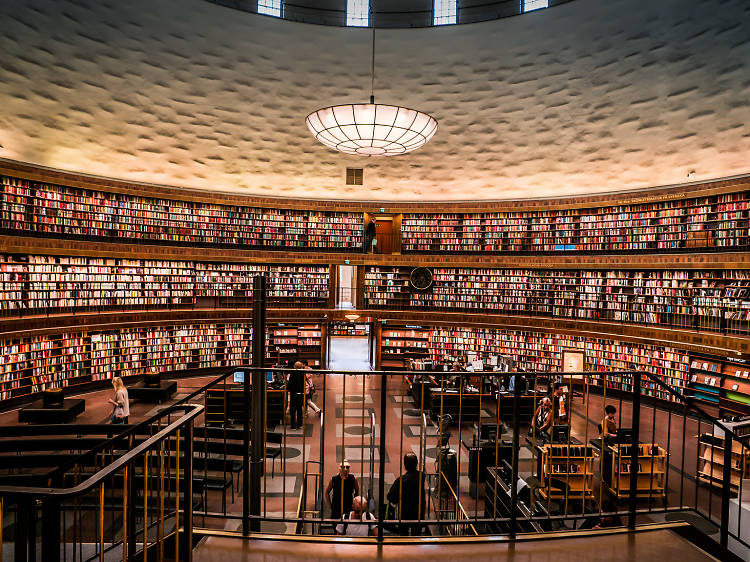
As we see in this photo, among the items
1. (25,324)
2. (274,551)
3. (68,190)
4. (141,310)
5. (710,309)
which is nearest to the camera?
(274,551)

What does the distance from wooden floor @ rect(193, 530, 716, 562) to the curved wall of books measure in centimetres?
768

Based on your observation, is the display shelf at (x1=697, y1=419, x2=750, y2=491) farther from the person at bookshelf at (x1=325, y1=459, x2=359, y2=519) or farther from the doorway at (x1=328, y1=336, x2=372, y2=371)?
the doorway at (x1=328, y1=336, x2=372, y2=371)

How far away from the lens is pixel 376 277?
1423cm

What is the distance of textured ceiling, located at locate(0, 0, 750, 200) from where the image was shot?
5.34 metres

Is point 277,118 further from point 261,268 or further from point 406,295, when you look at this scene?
point 406,295

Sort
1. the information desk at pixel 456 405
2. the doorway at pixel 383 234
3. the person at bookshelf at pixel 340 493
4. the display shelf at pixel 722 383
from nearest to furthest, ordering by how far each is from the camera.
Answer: the person at bookshelf at pixel 340 493 < the display shelf at pixel 722 383 < the information desk at pixel 456 405 < the doorway at pixel 383 234

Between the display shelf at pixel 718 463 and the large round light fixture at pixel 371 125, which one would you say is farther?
the display shelf at pixel 718 463

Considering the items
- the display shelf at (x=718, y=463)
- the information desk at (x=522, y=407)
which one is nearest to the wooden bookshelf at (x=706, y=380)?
the display shelf at (x=718, y=463)

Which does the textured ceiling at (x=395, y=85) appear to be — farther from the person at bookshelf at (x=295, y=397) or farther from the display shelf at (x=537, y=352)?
the person at bookshelf at (x=295, y=397)

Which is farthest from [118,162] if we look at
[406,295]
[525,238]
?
[525,238]

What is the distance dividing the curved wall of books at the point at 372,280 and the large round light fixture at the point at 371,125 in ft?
25.0

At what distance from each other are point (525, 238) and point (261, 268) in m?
7.96

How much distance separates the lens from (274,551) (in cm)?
262

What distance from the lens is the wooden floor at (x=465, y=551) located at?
256 centimetres
